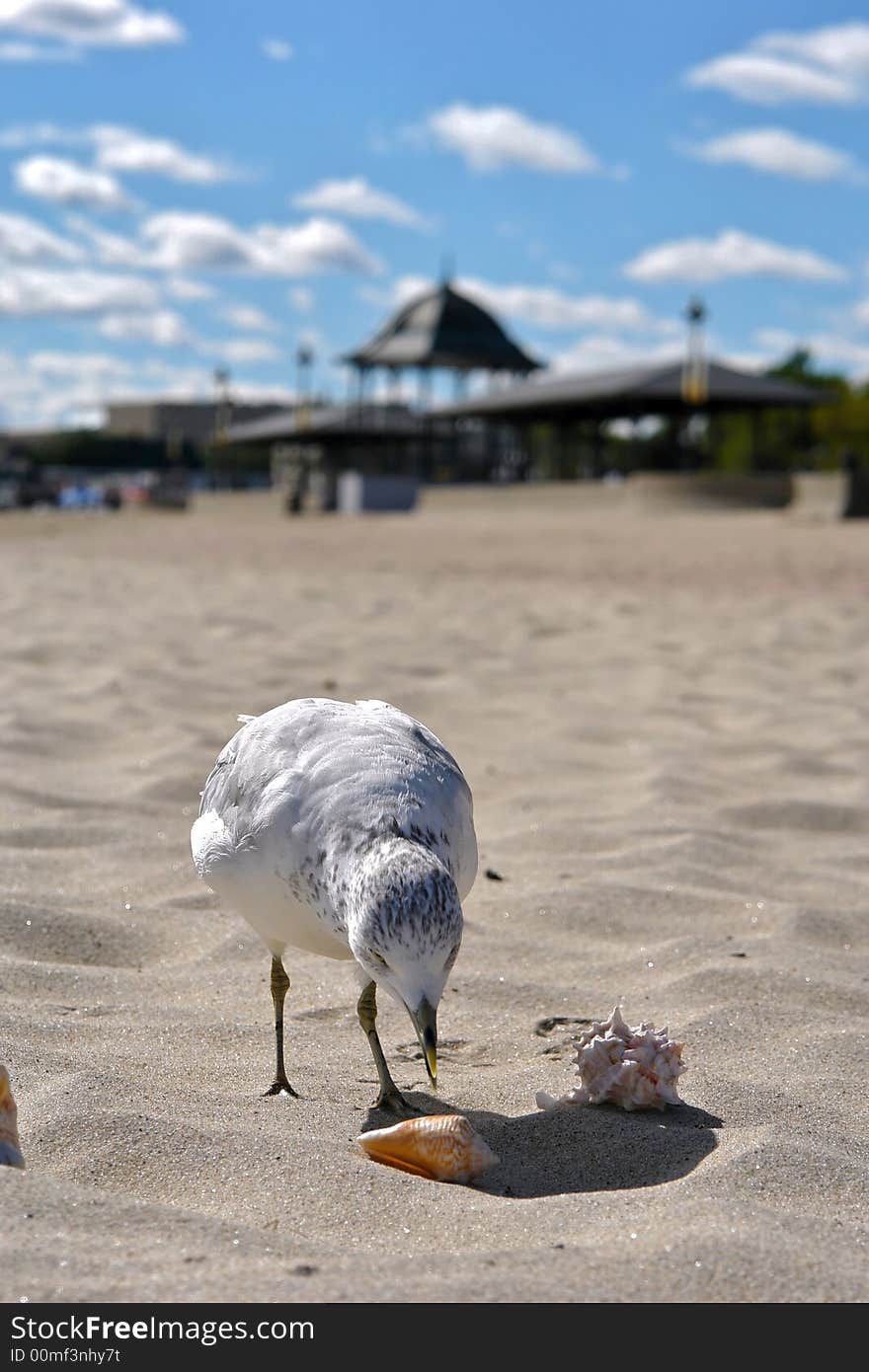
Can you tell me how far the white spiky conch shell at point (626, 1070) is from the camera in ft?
9.21

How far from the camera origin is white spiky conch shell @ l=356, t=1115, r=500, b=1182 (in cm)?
249

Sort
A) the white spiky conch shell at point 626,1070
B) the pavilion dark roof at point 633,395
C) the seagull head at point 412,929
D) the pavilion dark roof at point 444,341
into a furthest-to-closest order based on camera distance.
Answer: the pavilion dark roof at point 444,341 < the pavilion dark roof at point 633,395 < the white spiky conch shell at point 626,1070 < the seagull head at point 412,929

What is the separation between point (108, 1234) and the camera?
2.11 m

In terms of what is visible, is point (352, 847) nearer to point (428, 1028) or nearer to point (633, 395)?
point (428, 1028)

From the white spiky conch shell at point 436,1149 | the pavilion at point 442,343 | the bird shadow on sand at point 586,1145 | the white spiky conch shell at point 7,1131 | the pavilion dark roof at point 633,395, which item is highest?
the pavilion at point 442,343

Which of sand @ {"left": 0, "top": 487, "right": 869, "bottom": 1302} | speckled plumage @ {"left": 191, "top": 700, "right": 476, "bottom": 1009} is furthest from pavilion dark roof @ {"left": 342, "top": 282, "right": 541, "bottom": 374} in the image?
speckled plumage @ {"left": 191, "top": 700, "right": 476, "bottom": 1009}

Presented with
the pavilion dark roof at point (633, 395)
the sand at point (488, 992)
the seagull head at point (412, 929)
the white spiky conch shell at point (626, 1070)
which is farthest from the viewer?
the pavilion dark roof at point (633, 395)

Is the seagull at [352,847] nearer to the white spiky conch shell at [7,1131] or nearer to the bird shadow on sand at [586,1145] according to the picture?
the bird shadow on sand at [586,1145]

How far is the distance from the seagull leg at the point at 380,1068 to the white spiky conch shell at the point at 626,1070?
0.27m

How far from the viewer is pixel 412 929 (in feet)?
7.54

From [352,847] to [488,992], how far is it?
1.16 meters

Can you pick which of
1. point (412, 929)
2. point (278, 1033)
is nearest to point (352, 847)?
point (412, 929)

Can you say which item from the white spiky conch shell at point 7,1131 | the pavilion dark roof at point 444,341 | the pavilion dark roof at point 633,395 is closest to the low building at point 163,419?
the pavilion dark roof at point 444,341

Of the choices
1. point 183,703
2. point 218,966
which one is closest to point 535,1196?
point 218,966
